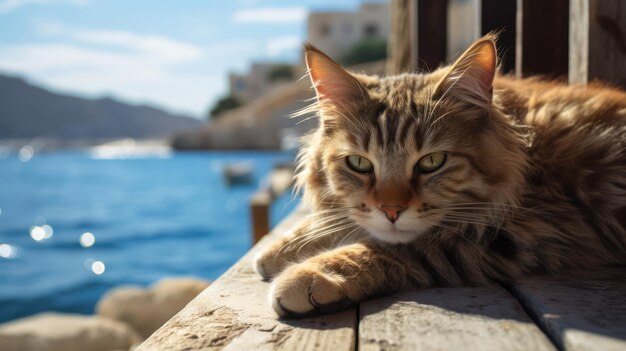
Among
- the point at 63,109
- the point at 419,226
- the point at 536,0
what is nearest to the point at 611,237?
the point at 419,226

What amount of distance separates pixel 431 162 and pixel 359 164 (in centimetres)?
24

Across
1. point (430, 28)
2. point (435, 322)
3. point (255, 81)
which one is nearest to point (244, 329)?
point (435, 322)

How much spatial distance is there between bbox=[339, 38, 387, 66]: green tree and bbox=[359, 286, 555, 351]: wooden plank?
127 ft

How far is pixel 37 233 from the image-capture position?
16266mm

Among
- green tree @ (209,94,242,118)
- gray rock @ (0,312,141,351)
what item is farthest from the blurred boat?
green tree @ (209,94,242,118)

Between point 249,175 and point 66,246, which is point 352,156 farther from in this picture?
point 249,175

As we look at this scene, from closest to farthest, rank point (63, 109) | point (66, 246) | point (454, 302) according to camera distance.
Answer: point (454, 302) < point (66, 246) < point (63, 109)

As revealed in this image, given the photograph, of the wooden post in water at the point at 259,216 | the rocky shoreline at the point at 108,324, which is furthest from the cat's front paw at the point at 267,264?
the rocky shoreline at the point at 108,324

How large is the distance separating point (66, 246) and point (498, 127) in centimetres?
1405

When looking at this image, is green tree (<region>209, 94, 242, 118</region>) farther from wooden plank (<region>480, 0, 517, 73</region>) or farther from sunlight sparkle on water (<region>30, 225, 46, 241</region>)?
wooden plank (<region>480, 0, 517, 73</region>)

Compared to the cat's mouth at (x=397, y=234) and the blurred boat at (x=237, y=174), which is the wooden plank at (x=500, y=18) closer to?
the cat's mouth at (x=397, y=234)

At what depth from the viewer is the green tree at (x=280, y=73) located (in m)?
48.2

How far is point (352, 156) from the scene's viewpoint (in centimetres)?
192

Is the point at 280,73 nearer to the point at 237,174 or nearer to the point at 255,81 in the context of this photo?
the point at 255,81
